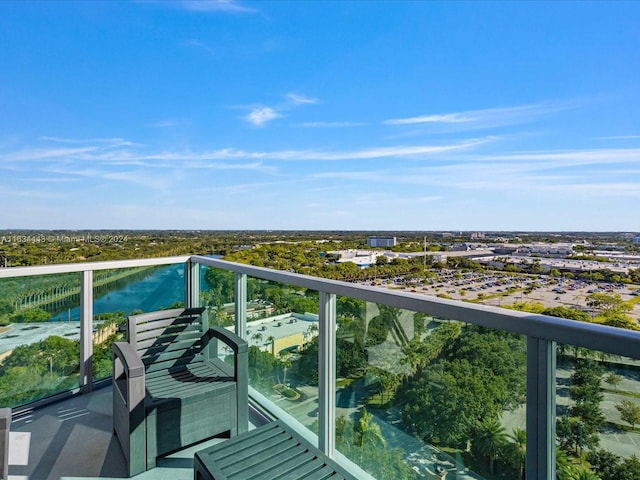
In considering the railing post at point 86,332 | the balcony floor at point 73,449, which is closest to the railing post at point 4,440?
the balcony floor at point 73,449

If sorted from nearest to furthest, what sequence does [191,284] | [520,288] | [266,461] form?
[266,461], [191,284], [520,288]

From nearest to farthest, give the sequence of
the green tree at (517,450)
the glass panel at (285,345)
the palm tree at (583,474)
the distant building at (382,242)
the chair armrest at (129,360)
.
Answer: the palm tree at (583,474), the green tree at (517,450), the chair armrest at (129,360), the glass panel at (285,345), the distant building at (382,242)

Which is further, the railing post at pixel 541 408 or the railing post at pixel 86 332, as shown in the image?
the railing post at pixel 86 332

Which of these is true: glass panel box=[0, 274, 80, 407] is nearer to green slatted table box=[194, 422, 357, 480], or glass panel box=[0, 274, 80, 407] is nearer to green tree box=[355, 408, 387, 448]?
green slatted table box=[194, 422, 357, 480]

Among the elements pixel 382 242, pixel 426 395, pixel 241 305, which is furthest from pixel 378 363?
pixel 382 242

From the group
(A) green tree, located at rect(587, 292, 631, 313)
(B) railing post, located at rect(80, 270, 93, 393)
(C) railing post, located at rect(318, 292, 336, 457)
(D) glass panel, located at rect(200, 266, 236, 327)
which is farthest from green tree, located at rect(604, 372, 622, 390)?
(A) green tree, located at rect(587, 292, 631, 313)

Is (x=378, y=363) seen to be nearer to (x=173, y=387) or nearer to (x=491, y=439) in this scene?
(x=491, y=439)

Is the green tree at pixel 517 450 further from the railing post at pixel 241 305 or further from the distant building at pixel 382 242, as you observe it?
the distant building at pixel 382 242

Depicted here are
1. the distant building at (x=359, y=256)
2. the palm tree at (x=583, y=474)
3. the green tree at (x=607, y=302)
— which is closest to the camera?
the palm tree at (x=583, y=474)
